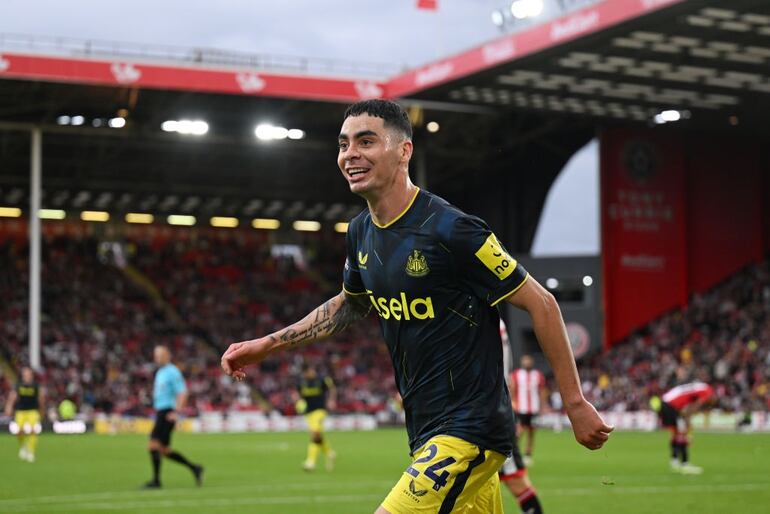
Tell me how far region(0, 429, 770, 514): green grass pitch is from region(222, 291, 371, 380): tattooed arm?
15.8ft

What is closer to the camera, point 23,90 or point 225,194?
point 23,90

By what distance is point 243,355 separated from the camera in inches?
242

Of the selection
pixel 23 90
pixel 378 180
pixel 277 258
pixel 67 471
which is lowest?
pixel 67 471

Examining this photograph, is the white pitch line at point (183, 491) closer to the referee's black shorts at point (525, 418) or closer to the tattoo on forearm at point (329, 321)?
the referee's black shorts at point (525, 418)

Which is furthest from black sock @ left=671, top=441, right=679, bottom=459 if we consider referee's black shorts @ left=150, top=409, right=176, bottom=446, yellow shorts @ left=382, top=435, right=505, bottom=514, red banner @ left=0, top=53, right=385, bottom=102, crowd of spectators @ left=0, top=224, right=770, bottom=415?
red banner @ left=0, top=53, right=385, bottom=102

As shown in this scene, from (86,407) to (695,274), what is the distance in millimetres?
24177

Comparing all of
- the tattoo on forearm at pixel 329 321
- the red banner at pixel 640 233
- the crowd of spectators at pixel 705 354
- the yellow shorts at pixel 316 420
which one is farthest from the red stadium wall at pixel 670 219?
the tattoo on forearm at pixel 329 321

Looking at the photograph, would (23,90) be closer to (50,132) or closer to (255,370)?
(50,132)

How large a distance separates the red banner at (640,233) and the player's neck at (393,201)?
44523 millimetres

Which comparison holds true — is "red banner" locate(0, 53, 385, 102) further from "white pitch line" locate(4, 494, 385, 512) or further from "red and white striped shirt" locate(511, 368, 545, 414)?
"white pitch line" locate(4, 494, 385, 512)

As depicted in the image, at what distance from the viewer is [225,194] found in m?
59.3

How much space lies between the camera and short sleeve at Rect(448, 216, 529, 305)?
5.31m

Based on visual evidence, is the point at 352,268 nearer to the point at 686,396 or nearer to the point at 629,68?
the point at 686,396

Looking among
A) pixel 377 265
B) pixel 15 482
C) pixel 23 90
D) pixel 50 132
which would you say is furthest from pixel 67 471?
pixel 50 132
